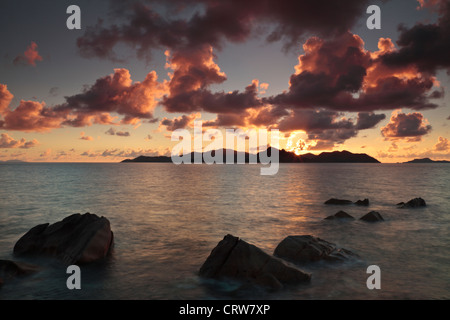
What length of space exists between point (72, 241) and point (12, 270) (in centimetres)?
316

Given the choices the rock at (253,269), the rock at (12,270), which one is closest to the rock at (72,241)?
the rock at (12,270)

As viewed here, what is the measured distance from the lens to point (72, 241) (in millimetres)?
16453

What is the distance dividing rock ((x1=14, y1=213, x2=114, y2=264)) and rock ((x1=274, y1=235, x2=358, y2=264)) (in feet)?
31.6

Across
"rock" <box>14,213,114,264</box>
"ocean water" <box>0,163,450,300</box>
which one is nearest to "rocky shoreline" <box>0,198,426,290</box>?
"rock" <box>14,213,114,264</box>

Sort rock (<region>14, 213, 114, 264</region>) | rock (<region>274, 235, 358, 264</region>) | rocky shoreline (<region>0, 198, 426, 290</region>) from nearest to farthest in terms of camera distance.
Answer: rocky shoreline (<region>0, 198, 426, 290</region>) < rock (<region>14, 213, 114, 264</region>) < rock (<region>274, 235, 358, 264</region>)

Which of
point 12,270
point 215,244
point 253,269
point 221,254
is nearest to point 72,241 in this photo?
point 12,270

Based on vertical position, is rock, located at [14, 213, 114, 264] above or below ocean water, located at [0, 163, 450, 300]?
above

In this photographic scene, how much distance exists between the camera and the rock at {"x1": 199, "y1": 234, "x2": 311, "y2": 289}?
12.8 m

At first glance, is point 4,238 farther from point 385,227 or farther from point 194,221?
point 385,227

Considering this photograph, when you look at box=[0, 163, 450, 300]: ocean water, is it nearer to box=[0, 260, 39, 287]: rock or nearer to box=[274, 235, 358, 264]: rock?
box=[0, 260, 39, 287]: rock

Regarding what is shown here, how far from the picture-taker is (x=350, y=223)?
88.7ft

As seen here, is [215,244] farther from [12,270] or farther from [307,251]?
[12,270]
